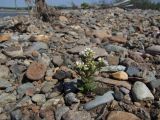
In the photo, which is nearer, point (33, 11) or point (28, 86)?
point (28, 86)

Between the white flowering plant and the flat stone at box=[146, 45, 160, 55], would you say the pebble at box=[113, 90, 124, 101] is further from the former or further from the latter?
the flat stone at box=[146, 45, 160, 55]

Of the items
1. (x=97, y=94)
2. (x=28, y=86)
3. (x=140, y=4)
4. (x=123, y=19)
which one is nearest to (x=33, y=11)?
(x=123, y=19)

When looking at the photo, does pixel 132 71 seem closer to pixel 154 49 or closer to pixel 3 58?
pixel 154 49

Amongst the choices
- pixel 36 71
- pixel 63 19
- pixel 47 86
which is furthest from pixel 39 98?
pixel 63 19

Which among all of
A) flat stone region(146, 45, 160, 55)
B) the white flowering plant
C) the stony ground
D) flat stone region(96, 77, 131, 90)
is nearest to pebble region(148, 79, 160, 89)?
the stony ground

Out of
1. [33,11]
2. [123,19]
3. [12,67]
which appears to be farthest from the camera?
[123,19]

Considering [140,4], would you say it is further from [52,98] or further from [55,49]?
[52,98]

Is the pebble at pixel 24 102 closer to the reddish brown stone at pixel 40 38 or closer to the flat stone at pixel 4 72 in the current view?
the flat stone at pixel 4 72
